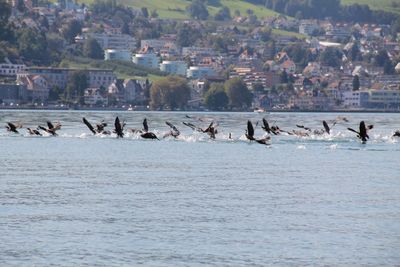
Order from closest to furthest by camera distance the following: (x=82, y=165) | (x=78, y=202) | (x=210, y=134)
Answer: (x=78, y=202) < (x=82, y=165) < (x=210, y=134)

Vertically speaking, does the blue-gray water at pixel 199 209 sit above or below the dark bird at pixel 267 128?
below

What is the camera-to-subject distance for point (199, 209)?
4775 cm

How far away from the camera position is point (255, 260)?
127 ft

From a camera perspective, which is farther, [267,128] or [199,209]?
[267,128]

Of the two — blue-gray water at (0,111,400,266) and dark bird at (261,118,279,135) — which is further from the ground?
dark bird at (261,118,279,135)

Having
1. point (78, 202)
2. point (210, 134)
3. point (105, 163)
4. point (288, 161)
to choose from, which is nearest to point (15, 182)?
point (78, 202)

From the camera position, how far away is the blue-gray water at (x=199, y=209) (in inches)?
1560

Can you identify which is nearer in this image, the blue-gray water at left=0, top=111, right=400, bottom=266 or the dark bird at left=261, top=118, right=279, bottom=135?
the blue-gray water at left=0, top=111, right=400, bottom=266

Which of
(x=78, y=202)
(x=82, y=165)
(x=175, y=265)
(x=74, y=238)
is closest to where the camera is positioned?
(x=175, y=265)

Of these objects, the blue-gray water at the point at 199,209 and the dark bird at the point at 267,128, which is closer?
the blue-gray water at the point at 199,209

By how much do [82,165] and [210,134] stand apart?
2209cm

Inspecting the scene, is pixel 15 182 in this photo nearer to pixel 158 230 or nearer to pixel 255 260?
pixel 158 230

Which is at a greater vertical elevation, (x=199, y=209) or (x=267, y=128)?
(x=267, y=128)

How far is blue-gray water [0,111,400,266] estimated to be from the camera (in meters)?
39.6
